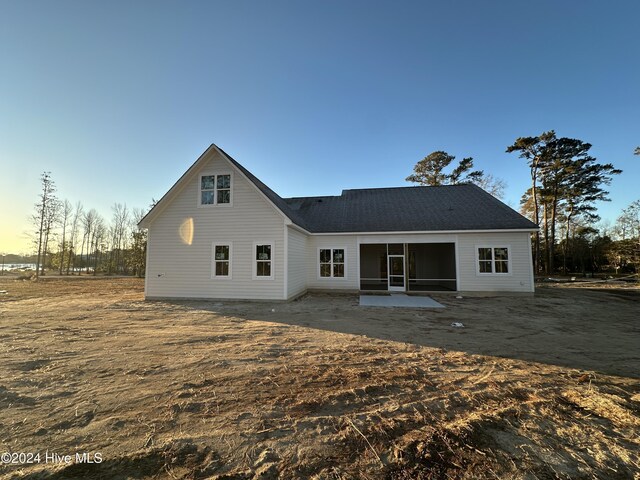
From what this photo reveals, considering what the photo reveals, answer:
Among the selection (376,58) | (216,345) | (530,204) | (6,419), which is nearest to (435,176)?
(530,204)

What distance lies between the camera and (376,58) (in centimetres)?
1102

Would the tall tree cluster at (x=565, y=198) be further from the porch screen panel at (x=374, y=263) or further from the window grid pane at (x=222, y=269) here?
Result: the window grid pane at (x=222, y=269)

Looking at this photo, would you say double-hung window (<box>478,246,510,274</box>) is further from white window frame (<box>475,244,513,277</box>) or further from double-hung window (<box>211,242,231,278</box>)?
double-hung window (<box>211,242,231,278</box>)

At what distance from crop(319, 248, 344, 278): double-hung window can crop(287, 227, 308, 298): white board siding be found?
38.9 inches

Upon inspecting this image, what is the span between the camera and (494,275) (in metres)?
12.7

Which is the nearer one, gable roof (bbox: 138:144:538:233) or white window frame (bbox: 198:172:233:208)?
white window frame (bbox: 198:172:233:208)

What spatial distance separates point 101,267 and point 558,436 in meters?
48.8

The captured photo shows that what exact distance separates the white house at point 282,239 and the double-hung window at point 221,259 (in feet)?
0.14

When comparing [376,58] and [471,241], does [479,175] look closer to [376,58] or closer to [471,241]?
[471,241]

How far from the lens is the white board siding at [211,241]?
438 inches

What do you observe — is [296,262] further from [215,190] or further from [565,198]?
[565,198]

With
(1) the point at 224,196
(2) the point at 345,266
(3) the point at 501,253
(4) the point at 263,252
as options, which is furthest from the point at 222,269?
(3) the point at 501,253

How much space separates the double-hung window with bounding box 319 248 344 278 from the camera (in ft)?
46.5

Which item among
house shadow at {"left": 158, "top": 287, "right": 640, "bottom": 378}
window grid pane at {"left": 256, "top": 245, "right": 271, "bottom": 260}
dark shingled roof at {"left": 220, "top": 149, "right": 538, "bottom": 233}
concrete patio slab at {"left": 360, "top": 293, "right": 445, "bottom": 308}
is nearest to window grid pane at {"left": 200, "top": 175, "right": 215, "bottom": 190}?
dark shingled roof at {"left": 220, "top": 149, "right": 538, "bottom": 233}
